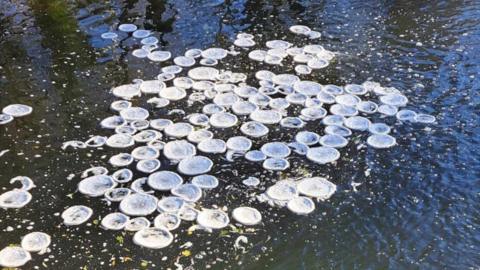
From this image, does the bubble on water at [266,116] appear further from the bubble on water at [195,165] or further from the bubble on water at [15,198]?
the bubble on water at [15,198]

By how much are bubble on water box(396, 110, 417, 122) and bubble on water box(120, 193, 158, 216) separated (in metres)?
1.95

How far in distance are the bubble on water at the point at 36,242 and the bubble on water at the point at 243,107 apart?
171 centimetres

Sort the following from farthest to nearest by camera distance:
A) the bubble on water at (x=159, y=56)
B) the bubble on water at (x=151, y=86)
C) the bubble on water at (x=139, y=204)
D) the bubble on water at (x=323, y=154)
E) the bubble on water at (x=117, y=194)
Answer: the bubble on water at (x=159, y=56)
the bubble on water at (x=151, y=86)
the bubble on water at (x=323, y=154)
the bubble on water at (x=117, y=194)
the bubble on water at (x=139, y=204)

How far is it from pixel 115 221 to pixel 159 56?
2139 mm

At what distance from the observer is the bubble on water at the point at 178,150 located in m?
3.78

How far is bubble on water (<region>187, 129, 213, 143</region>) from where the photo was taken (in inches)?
155

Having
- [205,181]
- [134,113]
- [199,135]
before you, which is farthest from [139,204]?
[134,113]

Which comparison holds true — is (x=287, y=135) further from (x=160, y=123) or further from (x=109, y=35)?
(x=109, y=35)

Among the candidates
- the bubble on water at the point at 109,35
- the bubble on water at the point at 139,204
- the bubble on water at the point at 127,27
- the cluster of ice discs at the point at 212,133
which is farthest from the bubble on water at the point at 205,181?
the bubble on water at the point at 127,27

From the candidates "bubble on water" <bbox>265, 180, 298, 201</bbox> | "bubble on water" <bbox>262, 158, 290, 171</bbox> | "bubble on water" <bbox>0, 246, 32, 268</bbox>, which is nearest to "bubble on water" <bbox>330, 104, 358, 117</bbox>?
"bubble on water" <bbox>262, 158, 290, 171</bbox>

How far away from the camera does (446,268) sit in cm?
294

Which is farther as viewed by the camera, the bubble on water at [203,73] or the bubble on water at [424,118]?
the bubble on water at [203,73]

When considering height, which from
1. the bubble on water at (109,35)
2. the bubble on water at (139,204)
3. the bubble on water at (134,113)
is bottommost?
the bubble on water at (139,204)

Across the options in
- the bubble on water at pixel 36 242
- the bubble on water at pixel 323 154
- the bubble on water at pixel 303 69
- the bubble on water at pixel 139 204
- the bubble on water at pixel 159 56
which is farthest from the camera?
the bubble on water at pixel 159 56
